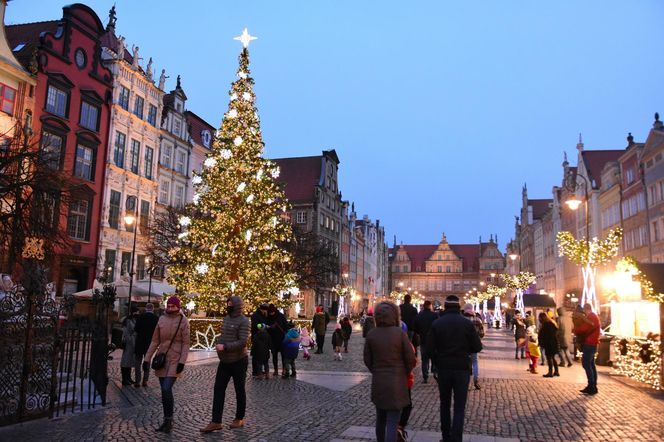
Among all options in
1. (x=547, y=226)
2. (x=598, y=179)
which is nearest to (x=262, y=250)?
(x=598, y=179)

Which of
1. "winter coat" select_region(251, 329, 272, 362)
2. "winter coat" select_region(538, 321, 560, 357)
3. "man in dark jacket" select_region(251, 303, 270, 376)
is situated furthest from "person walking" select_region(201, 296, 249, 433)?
"winter coat" select_region(538, 321, 560, 357)

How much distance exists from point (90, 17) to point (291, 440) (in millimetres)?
35356

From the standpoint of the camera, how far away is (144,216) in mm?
39625

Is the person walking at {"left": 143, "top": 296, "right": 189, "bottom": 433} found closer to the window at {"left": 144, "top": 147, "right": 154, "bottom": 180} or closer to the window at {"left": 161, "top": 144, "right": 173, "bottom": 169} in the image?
the window at {"left": 144, "top": 147, "right": 154, "bottom": 180}

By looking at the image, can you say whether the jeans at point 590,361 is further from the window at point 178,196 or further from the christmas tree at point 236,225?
the window at point 178,196

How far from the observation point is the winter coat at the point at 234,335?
8.43 meters

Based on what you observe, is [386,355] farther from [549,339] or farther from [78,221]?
[78,221]

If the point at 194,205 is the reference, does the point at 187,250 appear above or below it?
below

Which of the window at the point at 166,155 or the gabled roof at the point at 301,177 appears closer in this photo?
the window at the point at 166,155

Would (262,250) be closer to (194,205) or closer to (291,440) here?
(194,205)

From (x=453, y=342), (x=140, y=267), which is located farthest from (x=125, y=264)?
(x=453, y=342)

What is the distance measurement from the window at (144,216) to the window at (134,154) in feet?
7.53

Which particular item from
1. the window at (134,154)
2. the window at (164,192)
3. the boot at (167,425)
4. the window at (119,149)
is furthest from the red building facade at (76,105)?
the boot at (167,425)

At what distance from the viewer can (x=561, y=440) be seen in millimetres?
8125
